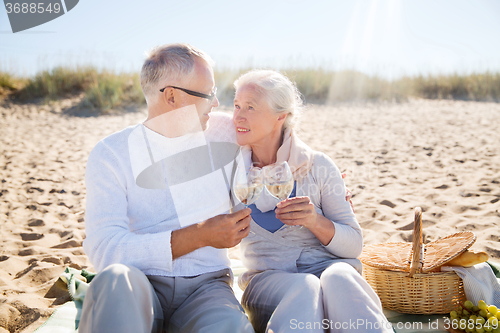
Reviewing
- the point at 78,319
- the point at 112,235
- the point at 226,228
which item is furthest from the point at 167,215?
the point at 78,319

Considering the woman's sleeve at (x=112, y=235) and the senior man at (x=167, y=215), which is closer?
the senior man at (x=167, y=215)

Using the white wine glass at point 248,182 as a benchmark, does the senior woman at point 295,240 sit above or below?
below

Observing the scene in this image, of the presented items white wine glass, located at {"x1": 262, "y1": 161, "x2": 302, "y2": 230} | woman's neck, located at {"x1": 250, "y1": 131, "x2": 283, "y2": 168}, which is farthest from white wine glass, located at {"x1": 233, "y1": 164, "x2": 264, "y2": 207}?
woman's neck, located at {"x1": 250, "y1": 131, "x2": 283, "y2": 168}

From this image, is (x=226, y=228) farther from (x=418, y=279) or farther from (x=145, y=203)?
(x=418, y=279)

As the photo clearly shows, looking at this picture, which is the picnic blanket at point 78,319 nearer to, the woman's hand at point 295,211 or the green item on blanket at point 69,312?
the green item on blanket at point 69,312

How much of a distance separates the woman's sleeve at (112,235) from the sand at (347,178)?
1182mm

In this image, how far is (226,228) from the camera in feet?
6.48

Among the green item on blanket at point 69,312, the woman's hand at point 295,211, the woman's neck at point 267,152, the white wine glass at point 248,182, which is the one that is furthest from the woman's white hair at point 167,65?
the green item on blanket at point 69,312

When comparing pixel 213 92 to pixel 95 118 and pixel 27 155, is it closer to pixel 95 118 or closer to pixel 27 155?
pixel 27 155

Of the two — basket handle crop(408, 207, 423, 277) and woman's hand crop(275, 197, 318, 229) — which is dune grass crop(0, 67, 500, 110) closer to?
basket handle crop(408, 207, 423, 277)

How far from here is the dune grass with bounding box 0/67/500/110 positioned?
12.6 meters

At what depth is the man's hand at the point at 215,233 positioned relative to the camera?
6.47 feet

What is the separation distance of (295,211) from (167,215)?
82cm

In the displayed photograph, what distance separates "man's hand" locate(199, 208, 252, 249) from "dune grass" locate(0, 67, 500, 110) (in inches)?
426
